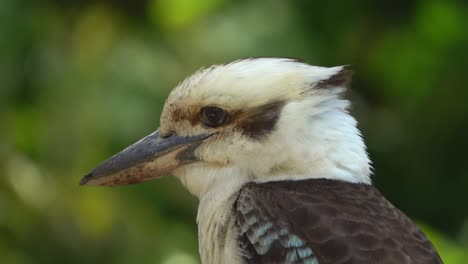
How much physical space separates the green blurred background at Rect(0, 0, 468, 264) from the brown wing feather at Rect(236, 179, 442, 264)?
1784 mm

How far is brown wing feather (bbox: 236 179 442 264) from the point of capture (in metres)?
2.52

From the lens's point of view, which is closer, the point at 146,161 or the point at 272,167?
the point at 272,167

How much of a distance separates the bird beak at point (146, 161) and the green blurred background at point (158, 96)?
1.56 m

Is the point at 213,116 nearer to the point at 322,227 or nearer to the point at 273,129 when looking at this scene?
the point at 273,129

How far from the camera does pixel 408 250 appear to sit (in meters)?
2.58

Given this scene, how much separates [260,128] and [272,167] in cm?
12

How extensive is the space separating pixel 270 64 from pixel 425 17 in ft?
8.25

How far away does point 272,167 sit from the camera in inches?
111

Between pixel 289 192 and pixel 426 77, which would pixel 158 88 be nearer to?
pixel 426 77

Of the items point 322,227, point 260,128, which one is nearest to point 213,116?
point 260,128

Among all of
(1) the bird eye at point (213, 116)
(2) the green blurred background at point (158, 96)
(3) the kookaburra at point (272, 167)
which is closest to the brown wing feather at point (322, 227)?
(3) the kookaburra at point (272, 167)

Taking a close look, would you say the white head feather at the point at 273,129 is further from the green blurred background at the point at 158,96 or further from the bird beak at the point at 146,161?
the green blurred background at the point at 158,96

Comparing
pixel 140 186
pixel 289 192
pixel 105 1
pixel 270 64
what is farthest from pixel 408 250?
pixel 105 1

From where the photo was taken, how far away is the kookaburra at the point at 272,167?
8.48ft
